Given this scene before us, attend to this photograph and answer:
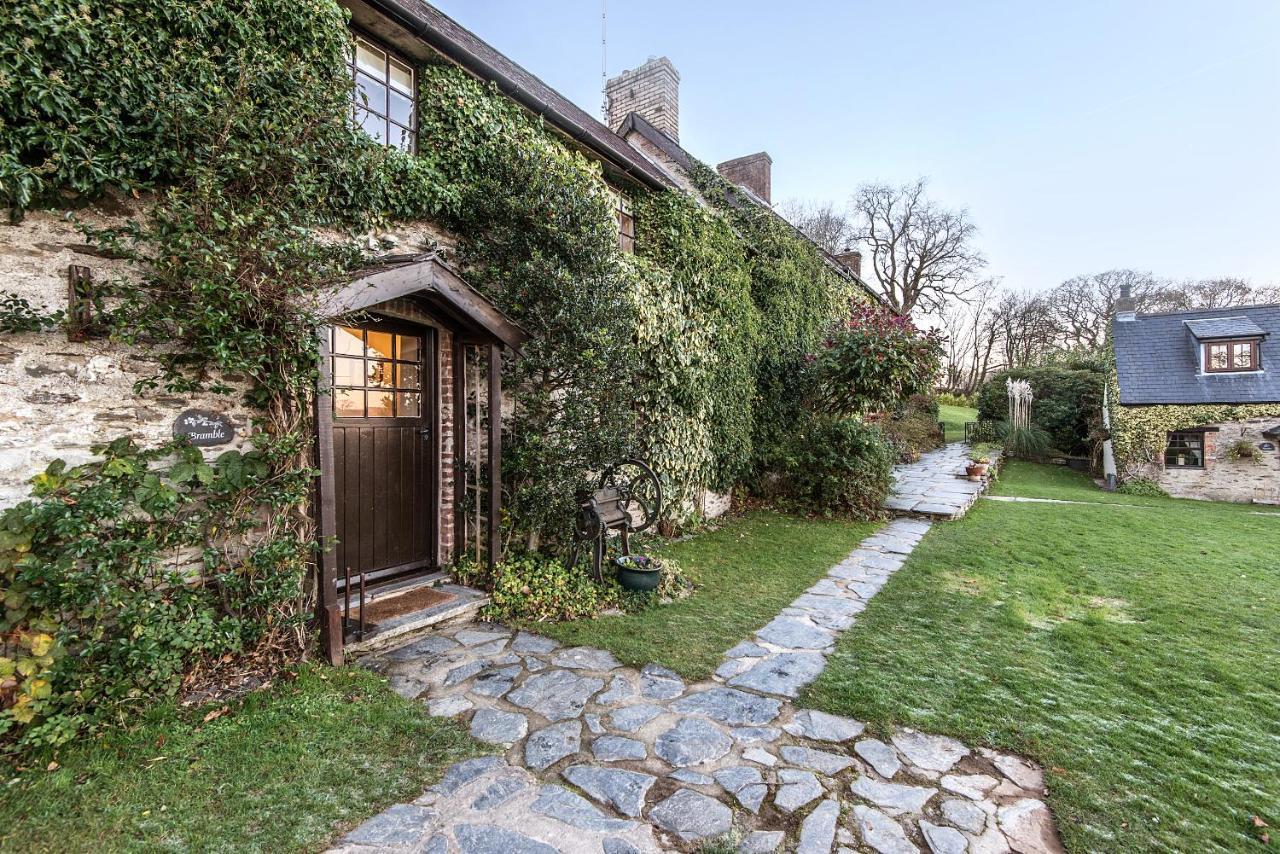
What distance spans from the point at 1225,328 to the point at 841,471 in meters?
13.7

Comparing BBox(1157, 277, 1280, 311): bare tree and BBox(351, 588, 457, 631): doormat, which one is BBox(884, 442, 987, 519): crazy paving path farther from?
BBox(1157, 277, 1280, 311): bare tree

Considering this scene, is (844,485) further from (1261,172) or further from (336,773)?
(1261,172)

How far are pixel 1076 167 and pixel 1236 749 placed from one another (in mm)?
19065

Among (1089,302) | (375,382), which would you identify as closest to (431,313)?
(375,382)

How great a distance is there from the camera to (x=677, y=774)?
8.18 ft

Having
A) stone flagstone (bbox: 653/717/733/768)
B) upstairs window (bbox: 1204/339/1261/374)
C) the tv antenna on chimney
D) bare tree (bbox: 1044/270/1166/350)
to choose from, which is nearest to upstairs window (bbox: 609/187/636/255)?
the tv antenna on chimney

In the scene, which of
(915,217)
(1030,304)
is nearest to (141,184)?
(915,217)

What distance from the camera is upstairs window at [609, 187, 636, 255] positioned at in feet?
24.5

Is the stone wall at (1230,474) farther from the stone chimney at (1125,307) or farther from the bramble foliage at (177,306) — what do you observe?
the bramble foliage at (177,306)

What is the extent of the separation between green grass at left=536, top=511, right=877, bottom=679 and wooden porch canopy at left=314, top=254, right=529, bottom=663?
1502 mm

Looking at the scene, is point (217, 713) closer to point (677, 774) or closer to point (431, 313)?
point (677, 774)

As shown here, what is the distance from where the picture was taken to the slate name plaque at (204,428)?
3.39 m

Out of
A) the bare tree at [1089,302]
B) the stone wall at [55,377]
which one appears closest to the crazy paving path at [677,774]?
the stone wall at [55,377]

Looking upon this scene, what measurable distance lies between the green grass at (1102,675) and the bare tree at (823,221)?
86.5 ft
